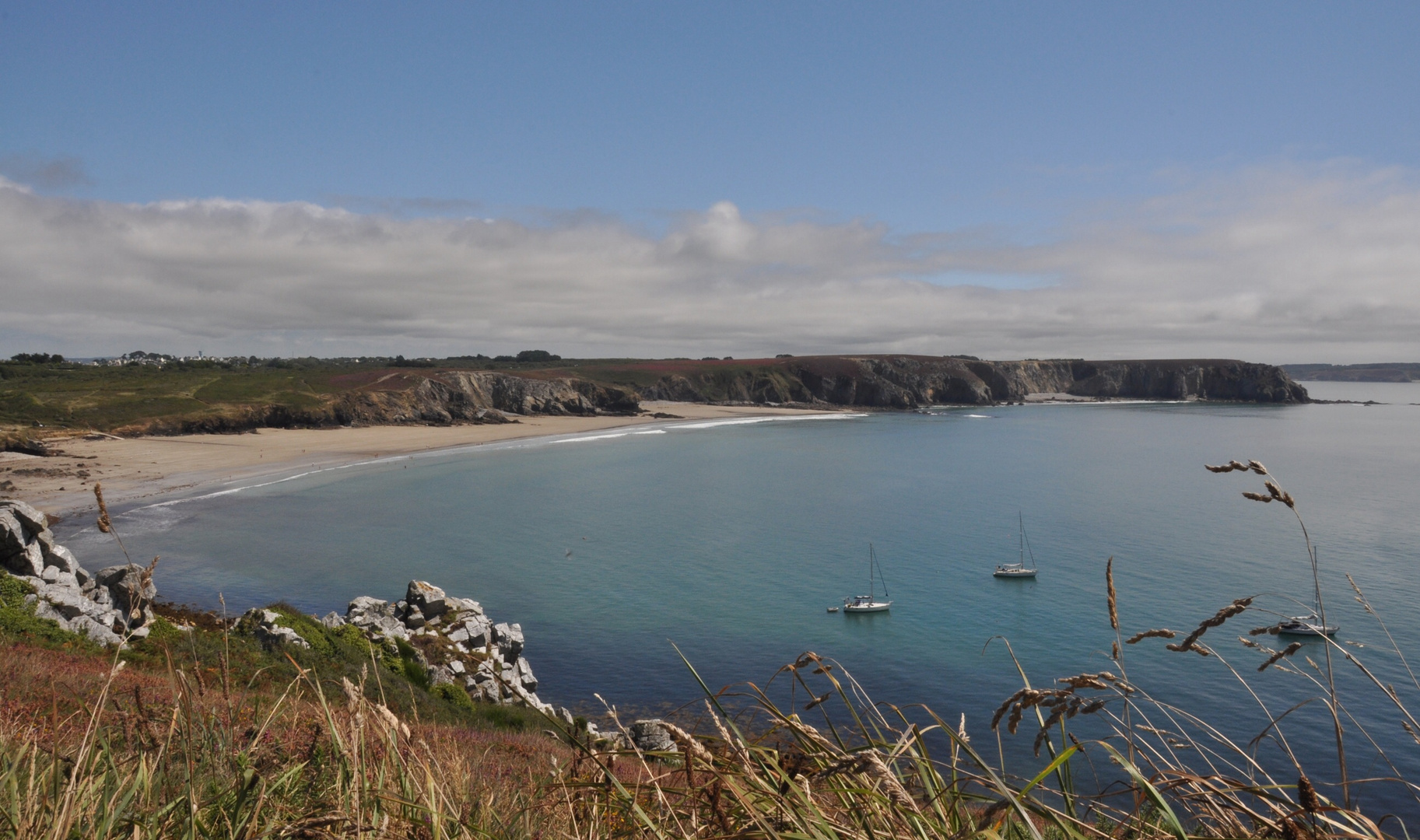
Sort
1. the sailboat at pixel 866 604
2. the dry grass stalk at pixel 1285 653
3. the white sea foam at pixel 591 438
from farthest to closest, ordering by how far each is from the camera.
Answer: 1. the white sea foam at pixel 591 438
2. the sailboat at pixel 866 604
3. the dry grass stalk at pixel 1285 653

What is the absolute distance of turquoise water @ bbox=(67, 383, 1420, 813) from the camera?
879 inches

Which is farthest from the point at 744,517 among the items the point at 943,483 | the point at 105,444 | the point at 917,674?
the point at 105,444

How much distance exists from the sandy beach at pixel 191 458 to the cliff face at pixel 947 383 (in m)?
62.4

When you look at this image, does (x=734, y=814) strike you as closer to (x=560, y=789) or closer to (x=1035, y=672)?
(x=560, y=789)

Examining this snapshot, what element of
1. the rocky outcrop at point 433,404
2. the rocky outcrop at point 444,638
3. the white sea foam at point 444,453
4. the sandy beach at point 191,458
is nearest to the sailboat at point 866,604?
the rocky outcrop at point 444,638

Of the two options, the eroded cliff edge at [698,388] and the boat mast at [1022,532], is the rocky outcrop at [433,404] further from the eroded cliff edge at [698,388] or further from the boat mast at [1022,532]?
the boat mast at [1022,532]

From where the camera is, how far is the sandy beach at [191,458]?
43.1 meters

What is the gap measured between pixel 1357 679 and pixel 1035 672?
10405mm

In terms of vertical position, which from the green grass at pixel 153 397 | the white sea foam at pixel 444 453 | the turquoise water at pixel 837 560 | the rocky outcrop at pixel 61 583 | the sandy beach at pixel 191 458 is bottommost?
the turquoise water at pixel 837 560

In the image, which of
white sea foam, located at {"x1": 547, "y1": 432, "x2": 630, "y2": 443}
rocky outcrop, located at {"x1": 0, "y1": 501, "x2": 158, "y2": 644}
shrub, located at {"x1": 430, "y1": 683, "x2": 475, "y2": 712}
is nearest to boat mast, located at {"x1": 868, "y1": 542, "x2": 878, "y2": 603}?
shrub, located at {"x1": 430, "y1": 683, "x2": 475, "y2": 712}

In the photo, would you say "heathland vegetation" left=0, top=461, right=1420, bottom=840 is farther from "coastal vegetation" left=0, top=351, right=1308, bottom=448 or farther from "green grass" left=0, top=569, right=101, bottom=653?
"coastal vegetation" left=0, top=351, right=1308, bottom=448

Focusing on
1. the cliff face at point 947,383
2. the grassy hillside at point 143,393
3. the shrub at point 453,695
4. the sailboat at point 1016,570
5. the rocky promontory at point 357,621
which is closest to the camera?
the rocky promontory at point 357,621

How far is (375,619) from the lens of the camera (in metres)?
20.1

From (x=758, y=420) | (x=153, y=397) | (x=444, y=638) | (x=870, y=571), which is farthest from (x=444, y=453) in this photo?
(x=758, y=420)
